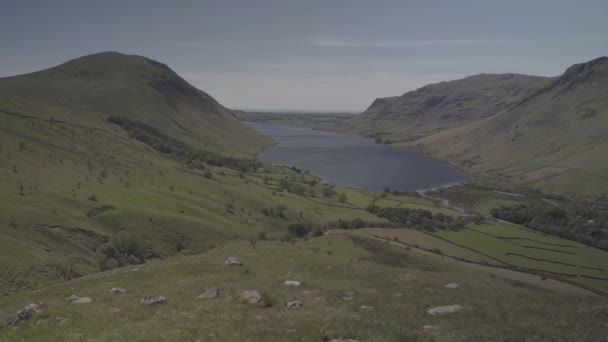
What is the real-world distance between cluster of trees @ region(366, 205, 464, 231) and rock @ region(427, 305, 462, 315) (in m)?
107

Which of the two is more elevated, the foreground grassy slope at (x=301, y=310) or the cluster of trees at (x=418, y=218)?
the foreground grassy slope at (x=301, y=310)

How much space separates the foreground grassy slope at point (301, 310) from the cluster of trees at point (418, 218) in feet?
319

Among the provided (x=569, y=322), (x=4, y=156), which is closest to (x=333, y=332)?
(x=569, y=322)

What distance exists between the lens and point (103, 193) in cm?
8819

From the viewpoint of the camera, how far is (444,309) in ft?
70.2

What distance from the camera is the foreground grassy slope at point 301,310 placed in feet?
50.9

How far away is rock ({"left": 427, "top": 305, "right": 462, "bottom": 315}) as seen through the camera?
20891 mm

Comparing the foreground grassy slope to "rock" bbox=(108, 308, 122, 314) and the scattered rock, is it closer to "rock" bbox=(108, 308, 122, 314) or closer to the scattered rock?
the scattered rock

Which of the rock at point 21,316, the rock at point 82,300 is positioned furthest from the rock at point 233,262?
the rock at point 21,316

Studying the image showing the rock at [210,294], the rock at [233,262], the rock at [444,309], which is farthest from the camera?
the rock at [233,262]

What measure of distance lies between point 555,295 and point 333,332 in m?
18.8

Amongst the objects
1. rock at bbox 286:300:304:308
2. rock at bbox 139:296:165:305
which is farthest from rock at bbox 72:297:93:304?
rock at bbox 286:300:304:308

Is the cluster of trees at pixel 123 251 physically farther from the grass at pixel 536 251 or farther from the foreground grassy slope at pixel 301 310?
the grass at pixel 536 251

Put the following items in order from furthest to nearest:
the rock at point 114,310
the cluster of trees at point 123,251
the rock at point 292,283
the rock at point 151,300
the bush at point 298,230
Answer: the bush at point 298,230 → the cluster of trees at point 123,251 → the rock at point 292,283 → the rock at point 151,300 → the rock at point 114,310
